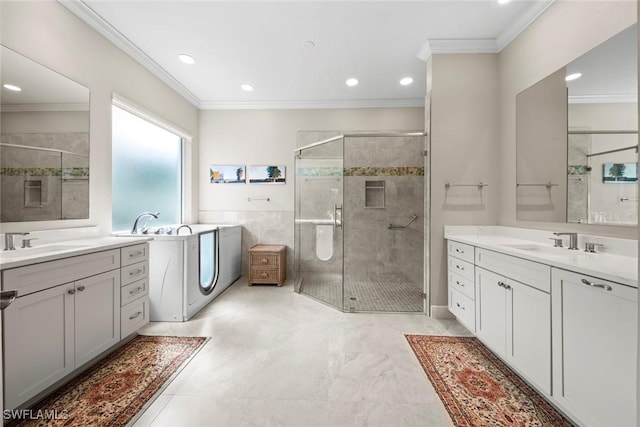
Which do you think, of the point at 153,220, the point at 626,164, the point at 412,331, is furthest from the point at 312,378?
the point at 153,220

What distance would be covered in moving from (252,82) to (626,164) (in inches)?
144

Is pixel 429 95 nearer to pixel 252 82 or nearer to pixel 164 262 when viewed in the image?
pixel 252 82

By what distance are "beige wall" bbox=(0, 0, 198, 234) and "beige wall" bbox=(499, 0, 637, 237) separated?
12.4 feet

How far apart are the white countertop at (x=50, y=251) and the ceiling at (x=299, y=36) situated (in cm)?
189

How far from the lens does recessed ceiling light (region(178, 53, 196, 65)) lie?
118 inches

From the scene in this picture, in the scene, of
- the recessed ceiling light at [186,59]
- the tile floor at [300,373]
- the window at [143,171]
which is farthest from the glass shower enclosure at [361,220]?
the window at [143,171]

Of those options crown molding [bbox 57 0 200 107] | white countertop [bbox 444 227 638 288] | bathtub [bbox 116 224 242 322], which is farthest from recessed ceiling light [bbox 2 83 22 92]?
white countertop [bbox 444 227 638 288]

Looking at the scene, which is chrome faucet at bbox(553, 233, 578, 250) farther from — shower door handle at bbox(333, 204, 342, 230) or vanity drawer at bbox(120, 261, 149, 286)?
vanity drawer at bbox(120, 261, 149, 286)

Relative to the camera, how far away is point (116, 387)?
174 cm

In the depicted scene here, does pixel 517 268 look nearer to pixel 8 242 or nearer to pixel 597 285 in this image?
pixel 597 285

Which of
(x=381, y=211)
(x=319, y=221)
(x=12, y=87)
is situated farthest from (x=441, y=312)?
(x=12, y=87)

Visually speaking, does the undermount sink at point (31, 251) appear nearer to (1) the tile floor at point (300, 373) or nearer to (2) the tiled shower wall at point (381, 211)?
(1) the tile floor at point (300, 373)

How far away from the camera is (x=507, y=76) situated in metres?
2.67

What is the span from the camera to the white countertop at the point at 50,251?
1.41 meters
